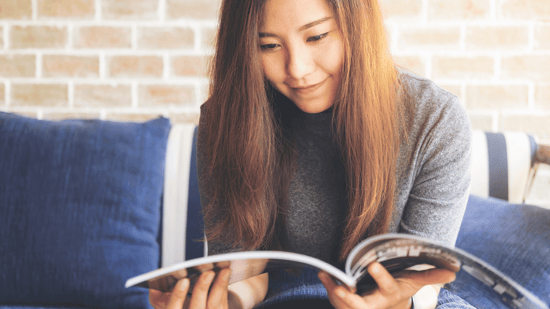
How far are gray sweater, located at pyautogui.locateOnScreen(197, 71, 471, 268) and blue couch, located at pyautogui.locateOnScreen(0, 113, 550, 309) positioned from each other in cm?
16

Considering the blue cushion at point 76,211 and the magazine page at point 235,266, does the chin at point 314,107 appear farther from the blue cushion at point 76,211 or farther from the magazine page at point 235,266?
the blue cushion at point 76,211

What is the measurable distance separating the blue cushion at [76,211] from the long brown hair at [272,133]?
0.91 ft

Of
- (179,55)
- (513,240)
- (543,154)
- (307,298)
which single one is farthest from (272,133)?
(543,154)

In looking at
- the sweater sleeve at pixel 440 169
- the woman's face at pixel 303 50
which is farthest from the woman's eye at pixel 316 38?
the sweater sleeve at pixel 440 169

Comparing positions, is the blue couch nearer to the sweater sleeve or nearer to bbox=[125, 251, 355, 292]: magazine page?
the sweater sleeve

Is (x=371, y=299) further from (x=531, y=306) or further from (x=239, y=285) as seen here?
(x=239, y=285)

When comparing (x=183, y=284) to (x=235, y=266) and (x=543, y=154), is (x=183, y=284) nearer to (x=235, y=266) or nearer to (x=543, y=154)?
(x=235, y=266)

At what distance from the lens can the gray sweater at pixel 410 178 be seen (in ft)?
2.29

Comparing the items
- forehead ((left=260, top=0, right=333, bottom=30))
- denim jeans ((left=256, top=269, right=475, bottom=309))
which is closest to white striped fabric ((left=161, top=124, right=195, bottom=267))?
→ denim jeans ((left=256, top=269, right=475, bottom=309))

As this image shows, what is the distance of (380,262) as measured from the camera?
45cm

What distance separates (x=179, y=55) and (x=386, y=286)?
1060 millimetres

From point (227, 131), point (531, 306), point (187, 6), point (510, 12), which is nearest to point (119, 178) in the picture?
point (227, 131)

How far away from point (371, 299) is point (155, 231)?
0.72 meters

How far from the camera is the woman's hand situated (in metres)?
0.45
